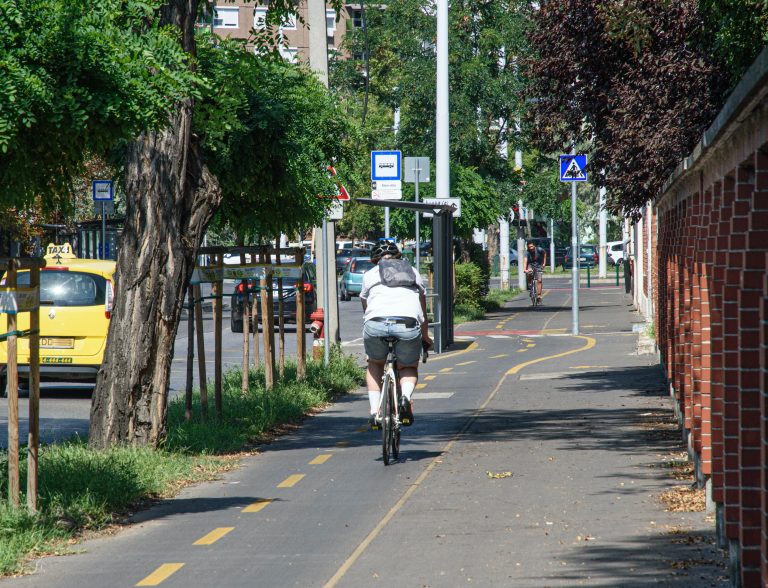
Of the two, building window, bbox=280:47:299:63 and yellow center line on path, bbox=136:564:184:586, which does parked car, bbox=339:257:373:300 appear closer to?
building window, bbox=280:47:299:63

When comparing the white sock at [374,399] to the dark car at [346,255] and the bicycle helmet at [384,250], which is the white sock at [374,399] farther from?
the dark car at [346,255]

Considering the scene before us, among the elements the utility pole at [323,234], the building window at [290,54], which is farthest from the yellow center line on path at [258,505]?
the utility pole at [323,234]

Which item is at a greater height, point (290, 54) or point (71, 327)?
point (290, 54)

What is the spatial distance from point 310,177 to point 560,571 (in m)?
10.9

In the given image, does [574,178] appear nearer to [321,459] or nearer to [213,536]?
[321,459]

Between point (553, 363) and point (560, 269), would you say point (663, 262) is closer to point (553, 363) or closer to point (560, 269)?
point (553, 363)

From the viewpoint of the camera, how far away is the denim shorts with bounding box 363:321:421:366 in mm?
11398

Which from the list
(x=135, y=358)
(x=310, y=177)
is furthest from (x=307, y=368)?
(x=135, y=358)

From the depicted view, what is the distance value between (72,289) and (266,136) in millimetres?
4822

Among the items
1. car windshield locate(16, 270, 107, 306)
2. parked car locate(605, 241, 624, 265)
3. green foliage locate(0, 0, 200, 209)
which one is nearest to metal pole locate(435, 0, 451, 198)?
car windshield locate(16, 270, 107, 306)

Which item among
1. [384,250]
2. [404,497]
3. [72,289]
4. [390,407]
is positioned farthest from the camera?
[72,289]

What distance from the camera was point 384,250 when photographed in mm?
11805

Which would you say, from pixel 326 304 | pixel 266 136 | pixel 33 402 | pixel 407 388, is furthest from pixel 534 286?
pixel 33 402

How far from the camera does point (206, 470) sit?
34.8 feet
